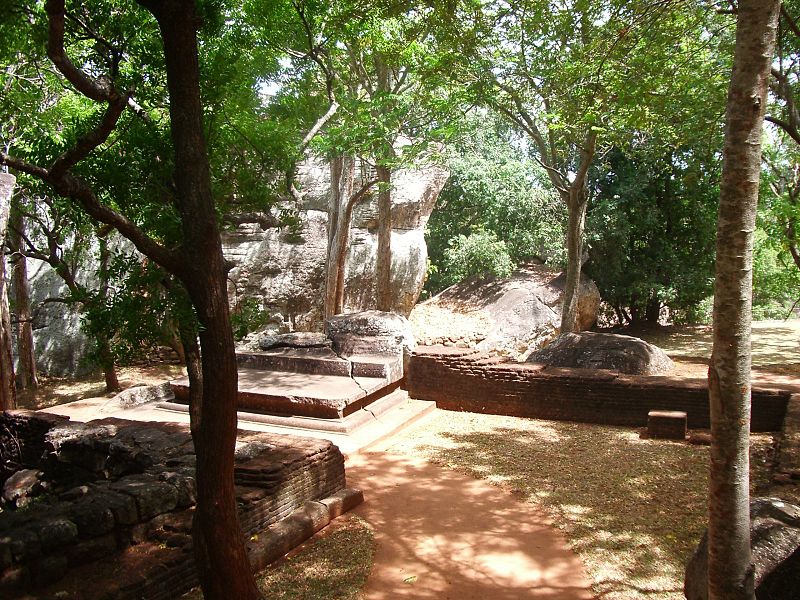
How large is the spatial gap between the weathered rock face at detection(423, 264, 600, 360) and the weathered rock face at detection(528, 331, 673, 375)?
104 inches

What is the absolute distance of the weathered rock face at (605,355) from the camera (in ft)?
31.8

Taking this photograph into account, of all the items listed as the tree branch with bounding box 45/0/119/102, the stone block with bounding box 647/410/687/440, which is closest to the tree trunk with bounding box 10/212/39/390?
the tree branch with bounding box 45/0/119/102

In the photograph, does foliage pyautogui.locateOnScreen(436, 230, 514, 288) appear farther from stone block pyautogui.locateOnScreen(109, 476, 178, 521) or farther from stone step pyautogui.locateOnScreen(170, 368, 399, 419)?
stone block pyautogui.locateOnScreen(109, 476, 178, 521)

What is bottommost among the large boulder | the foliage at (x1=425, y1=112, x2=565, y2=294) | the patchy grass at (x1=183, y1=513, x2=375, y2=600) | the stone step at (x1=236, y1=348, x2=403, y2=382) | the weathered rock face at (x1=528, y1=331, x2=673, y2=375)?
the patchy grass at (x1=183, y1=513, x2=375, y2=600)

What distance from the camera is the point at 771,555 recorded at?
3096 millimetres

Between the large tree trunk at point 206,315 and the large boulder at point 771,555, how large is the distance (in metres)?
2.69

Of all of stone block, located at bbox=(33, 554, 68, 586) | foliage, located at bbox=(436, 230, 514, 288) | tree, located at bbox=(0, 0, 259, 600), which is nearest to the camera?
tree, located at bbox=(0, 0, 259, 600)

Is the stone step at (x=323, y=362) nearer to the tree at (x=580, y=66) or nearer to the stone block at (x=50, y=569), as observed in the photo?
the tree at (x=580, y=66)

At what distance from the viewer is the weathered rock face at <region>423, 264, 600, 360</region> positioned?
1469 cm

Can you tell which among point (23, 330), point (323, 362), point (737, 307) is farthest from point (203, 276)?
point (23, 330)

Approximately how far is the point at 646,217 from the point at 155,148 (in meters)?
13.8

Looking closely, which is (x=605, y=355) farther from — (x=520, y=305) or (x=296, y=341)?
(x=520, y=305)

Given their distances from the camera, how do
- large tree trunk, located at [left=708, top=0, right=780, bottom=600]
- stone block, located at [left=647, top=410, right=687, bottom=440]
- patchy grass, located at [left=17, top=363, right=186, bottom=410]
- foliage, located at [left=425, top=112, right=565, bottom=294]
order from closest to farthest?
large tree trunk, located at [left=708, top=0, right=780, bottom=600] < stone block, located at [left=647, top=410, right=687, bottom=440] < patchy grass, located at [left=17, top=363, right=186, bottom=410] < foliage, located at [left=425, top=112, right=565, bottom=294]

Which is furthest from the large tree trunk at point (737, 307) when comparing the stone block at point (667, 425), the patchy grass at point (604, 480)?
the stone block at point (667, 425)
